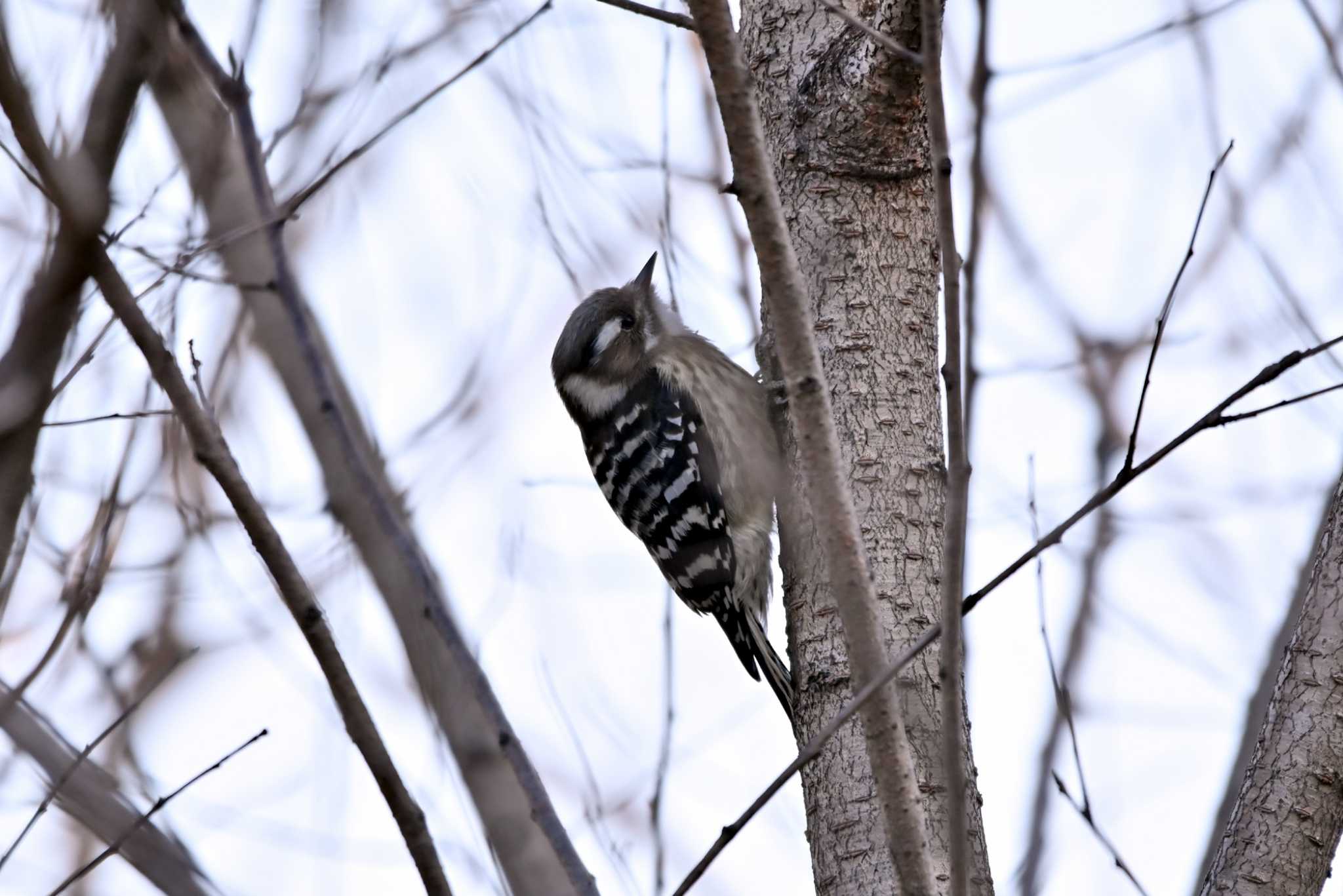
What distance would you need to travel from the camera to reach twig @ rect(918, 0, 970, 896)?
5.76 feet

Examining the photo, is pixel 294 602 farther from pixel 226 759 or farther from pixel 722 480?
pixel 722 480

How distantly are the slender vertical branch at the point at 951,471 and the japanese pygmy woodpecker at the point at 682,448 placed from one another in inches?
92.8

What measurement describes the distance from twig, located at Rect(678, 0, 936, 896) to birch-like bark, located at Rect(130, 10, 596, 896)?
1.62 feet

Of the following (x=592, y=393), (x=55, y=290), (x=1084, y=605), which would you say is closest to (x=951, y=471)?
(x=55, y=290)

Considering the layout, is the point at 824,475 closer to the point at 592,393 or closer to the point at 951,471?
the point at 951,471

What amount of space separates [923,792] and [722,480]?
2.02 m

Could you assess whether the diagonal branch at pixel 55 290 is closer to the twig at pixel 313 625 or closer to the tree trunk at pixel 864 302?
the twig at pixel 313 625

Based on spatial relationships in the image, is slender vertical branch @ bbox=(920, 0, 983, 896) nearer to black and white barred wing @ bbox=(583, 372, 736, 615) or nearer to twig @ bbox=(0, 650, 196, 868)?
twig @ bbox=(0, 650, 196, 868)

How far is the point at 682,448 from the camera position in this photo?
483 cm

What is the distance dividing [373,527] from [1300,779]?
1841mm

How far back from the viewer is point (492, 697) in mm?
1595

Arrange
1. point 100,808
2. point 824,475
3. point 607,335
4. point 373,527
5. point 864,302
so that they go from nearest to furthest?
point 373,527
point 100,808
point 824,475
point 864,302
point 607,335

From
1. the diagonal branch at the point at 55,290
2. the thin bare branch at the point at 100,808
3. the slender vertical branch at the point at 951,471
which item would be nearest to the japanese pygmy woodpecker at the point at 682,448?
the slender vertical branch at the point at 951,471

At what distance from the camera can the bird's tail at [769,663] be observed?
4.12 m
